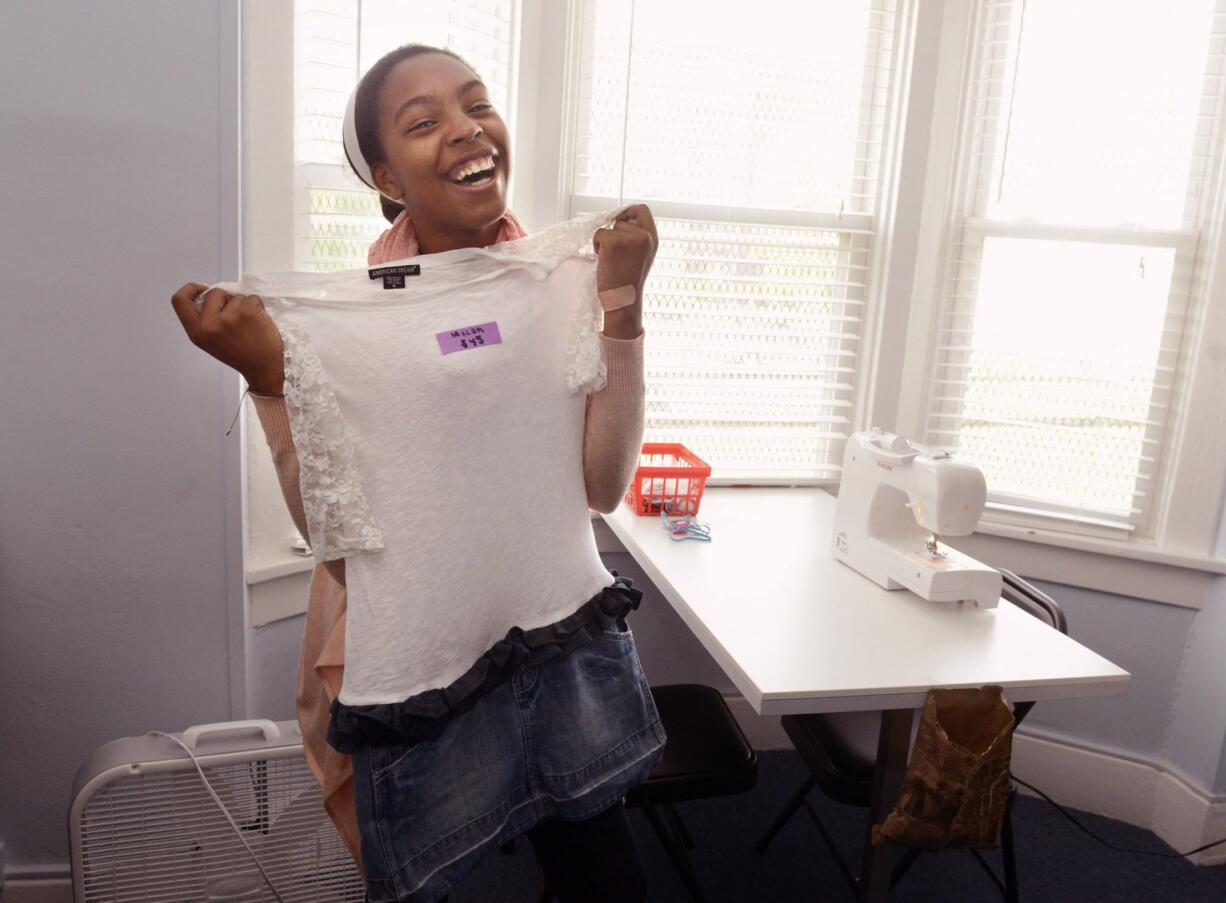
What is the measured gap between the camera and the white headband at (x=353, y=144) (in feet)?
4.24

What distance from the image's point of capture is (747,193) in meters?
2.60

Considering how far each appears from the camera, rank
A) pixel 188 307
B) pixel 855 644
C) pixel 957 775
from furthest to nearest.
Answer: pixel 855 644, pixel 957 775, pixel 188 307

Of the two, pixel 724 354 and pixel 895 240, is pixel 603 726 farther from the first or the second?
pixel 895 240

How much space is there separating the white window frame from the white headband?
967mm

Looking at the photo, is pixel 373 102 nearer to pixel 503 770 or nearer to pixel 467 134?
pixel 467 134

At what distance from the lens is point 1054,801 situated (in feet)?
8.72

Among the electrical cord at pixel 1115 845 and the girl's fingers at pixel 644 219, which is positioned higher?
the girl's fingers at pixel 644 219

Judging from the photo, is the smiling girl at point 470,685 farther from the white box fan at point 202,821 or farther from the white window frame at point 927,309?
the white window frame at point 927,309

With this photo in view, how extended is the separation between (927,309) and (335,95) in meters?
1.73

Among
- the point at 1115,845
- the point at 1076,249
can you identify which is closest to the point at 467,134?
the point at 1076,249

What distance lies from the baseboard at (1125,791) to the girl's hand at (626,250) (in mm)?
1698

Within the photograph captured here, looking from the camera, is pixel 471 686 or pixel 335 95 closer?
pixel 471 686

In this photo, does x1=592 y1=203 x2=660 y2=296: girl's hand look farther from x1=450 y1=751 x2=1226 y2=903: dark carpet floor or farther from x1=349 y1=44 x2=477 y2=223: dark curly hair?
x1=450 y1=751 x2=1226 y2=903: dark carpet floor

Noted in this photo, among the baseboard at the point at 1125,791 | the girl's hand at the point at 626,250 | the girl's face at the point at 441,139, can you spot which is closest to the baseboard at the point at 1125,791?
the baseboard at the point at 1125,791
